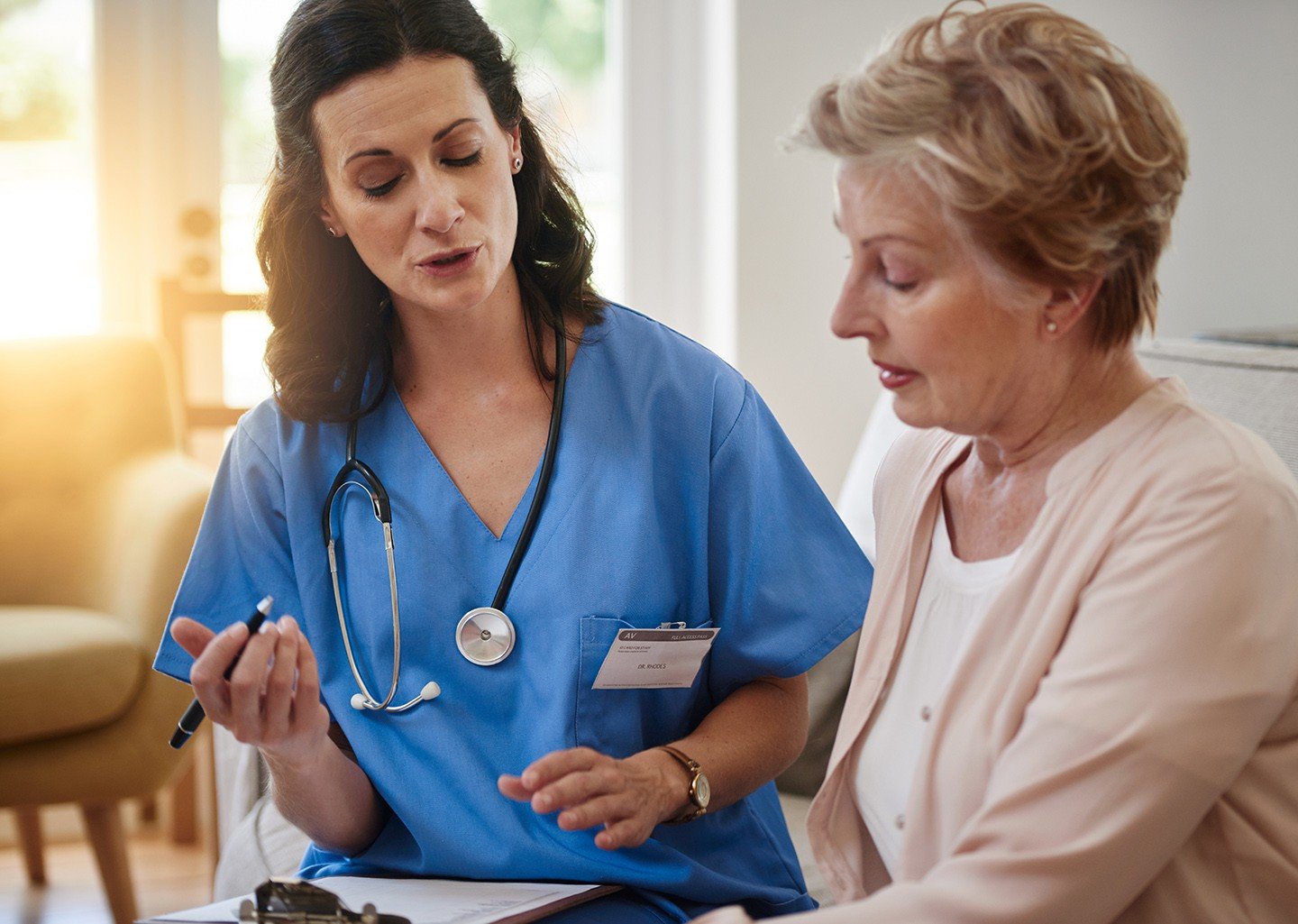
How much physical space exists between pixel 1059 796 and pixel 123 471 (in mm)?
2266

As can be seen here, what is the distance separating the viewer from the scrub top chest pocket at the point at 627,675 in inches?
46.7

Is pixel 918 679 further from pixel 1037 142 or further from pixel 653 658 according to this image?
pixel 1037 142

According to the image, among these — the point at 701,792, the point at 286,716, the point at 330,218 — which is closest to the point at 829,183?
the point at 330,218

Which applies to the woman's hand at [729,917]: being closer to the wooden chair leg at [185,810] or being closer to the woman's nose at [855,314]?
the woman's nose at [855,314]

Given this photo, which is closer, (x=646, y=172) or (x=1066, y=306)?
(x=1066, y=306)

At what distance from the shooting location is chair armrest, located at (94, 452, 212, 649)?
2.22m

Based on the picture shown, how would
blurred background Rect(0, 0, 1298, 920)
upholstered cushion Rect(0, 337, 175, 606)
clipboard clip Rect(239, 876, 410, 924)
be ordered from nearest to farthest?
clipboard clip Rect(239, 876, 410, 924), upholstered cushion Rect(0, 337, 175, 606), blurred background Rect(0, 0, 1298, 920)

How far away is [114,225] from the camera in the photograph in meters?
2.98

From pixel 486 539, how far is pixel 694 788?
A: 31 cm

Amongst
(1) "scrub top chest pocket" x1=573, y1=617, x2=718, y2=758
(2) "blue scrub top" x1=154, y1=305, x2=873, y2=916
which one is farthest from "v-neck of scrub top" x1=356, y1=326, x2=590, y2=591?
(1) "scrub top chest pocket" x1=573, y1=617, x2=718, y2=758

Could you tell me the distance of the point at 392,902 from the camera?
1100 mm

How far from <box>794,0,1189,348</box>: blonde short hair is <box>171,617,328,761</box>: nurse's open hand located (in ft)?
1.95

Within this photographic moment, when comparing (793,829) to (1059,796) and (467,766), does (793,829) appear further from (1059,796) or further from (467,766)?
(1059,796)

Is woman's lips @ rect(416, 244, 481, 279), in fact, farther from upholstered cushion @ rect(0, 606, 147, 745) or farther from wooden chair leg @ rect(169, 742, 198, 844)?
wooden chair leg @ rect(169, 742, 198, 844)
